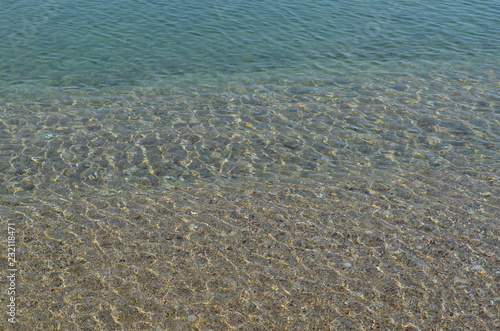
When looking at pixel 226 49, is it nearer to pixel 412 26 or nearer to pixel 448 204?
pixel 412 26

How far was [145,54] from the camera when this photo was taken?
18281 mm

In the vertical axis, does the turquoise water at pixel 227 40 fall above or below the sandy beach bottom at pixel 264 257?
above

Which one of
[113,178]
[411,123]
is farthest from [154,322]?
[411,123]

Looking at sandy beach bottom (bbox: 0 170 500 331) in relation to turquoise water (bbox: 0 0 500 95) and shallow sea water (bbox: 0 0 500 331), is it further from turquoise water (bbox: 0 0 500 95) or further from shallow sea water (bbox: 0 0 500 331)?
turquoise water (bbox: 0 0 500 95)

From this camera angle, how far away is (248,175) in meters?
11.2

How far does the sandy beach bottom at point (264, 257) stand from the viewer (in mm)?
7297

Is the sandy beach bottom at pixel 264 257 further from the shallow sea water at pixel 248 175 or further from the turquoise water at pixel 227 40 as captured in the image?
the turquoise water at pixel 227 40

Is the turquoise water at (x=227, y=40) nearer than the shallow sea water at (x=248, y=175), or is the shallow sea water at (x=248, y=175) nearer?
the shallow sea water at (x=248, y=175)

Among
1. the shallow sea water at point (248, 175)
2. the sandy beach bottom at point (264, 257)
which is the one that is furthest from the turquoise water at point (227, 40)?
the sandy beach bottom at point (264, 257)

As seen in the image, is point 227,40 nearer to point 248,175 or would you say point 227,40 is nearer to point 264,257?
point 248,175

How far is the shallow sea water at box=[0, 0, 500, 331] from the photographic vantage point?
7.59 m

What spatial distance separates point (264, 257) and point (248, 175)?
3019 mm

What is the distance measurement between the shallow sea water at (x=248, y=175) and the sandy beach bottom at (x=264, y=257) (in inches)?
1.3

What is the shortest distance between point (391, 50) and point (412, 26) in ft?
10.8
